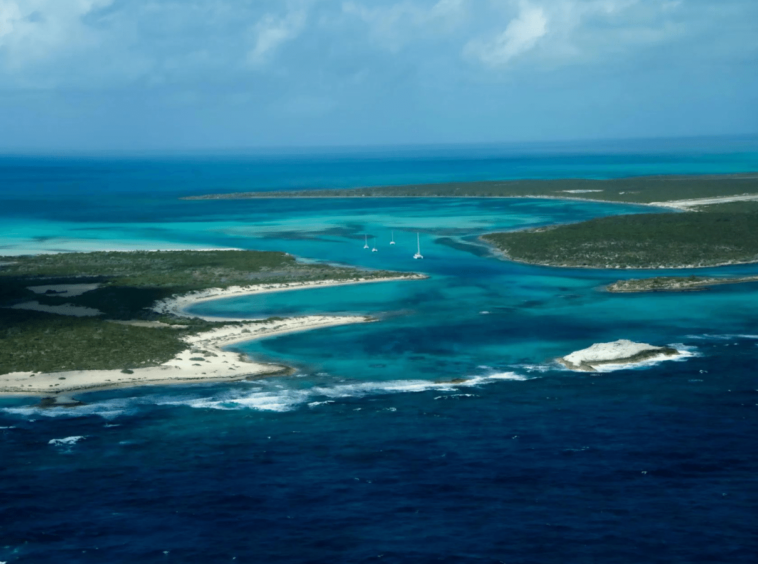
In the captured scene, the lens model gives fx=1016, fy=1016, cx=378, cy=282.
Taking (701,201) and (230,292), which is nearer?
(230,292)

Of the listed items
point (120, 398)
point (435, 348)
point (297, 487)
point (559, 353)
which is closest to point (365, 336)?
point (435, 348)

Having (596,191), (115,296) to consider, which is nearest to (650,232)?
(115,296)

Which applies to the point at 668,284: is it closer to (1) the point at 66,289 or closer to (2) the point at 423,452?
(2) the point at 423,452

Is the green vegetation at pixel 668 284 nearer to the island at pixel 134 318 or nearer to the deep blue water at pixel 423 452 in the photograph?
the deep blue water at pixel 423 452

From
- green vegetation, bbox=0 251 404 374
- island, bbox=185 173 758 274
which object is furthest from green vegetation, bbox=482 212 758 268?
green vegetation, bbox=0 251 404 374

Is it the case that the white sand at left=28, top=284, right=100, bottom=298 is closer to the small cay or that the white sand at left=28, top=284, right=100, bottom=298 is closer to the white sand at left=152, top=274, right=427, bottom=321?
the white sand at left=152, top=274, right=427, bottom=321

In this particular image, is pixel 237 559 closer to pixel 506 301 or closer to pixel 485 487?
pixel 485 487

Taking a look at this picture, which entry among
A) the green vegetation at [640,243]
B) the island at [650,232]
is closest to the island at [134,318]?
the green vegetation at [640,243]

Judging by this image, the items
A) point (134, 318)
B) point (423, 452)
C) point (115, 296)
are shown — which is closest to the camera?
point (423, 452)
